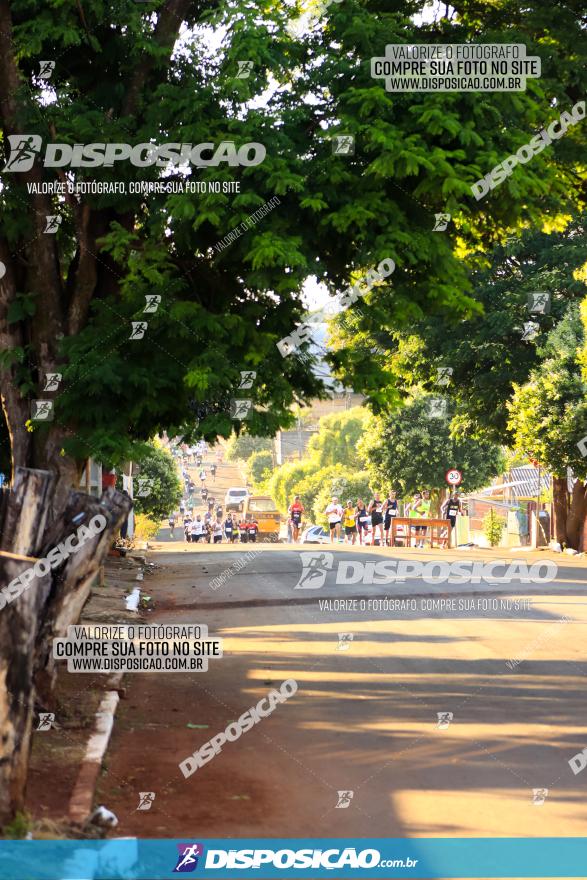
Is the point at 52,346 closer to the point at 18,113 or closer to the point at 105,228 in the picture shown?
the point at 105,228

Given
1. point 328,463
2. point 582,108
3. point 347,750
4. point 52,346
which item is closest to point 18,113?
point 52,346
